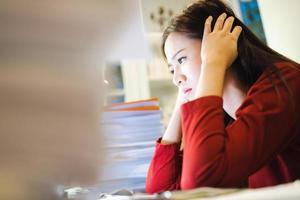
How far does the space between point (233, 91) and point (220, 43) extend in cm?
15

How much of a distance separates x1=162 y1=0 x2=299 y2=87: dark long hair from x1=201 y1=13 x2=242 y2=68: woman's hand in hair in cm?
3

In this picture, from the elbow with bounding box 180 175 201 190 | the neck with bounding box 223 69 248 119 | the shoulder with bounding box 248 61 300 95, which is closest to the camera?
the elbow with bounding box 180 175 201 190

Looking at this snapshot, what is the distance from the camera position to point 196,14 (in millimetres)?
766

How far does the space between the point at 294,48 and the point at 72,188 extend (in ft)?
2.93

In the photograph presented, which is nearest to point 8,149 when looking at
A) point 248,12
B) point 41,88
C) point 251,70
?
point 41,88

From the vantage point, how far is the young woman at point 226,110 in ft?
1.63

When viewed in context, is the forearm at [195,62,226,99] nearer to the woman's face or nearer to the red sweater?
the red sweater

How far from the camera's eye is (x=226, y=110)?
0.79 metres

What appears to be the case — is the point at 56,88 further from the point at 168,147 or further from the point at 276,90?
the point at 168,147

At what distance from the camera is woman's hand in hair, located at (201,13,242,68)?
0.61 m

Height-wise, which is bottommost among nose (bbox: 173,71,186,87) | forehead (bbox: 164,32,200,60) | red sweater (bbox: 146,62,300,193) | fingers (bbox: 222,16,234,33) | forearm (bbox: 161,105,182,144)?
forearm (bbox: 161,105,182,144)

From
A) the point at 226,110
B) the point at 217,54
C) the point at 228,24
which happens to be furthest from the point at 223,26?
the point at 226,110

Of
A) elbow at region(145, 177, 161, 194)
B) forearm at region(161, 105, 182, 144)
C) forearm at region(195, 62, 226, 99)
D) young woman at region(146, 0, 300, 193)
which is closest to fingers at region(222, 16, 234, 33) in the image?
young woman at region(146, 0, 300, 193)

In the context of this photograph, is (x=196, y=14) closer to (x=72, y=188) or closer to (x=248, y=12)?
(x=72, y=188)
